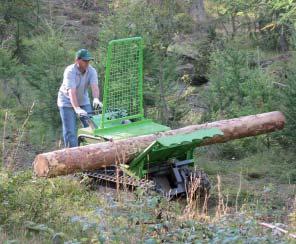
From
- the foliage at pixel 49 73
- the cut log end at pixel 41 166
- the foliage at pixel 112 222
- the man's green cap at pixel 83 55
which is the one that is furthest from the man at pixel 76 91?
the foliage at pixel 49 73

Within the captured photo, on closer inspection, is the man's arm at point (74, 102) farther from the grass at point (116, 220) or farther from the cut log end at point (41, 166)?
the grass at point (116, 220)

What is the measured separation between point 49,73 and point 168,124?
114 inches

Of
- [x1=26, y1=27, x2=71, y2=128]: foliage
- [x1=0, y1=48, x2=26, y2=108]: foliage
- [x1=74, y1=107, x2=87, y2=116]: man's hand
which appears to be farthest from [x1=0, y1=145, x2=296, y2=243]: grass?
[x1=0, y1=48, x2=26, y2=108]: foliage

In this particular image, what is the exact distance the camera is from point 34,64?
45.6ft

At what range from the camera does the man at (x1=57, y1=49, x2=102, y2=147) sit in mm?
9312

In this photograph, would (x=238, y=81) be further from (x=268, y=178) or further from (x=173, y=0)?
(x=268, y=178)

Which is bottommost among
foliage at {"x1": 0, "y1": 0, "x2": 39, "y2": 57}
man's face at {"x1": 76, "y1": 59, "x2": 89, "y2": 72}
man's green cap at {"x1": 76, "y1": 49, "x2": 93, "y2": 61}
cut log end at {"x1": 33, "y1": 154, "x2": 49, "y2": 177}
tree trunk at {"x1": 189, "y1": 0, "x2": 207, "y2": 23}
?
cut log end at {"x1": 33, "y1": 154, "x2": 49, "y2": 177}

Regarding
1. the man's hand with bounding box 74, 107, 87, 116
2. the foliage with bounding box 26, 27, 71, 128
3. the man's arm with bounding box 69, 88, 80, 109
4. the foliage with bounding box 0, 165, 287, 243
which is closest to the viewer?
the foliage with bounding box 0, 165, 287, 243

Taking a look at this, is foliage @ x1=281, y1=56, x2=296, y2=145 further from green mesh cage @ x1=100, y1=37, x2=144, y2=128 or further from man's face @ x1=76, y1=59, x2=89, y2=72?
man's face @ x1=76, y1=59, x2=89, y2=72

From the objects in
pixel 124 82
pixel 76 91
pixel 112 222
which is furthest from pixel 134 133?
pixel 112 222

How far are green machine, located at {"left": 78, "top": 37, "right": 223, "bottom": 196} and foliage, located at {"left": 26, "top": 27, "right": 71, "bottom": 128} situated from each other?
345 cm

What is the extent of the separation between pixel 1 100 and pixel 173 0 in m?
5.33

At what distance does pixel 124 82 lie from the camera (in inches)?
403

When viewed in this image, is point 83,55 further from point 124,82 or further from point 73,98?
point 124,82
